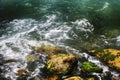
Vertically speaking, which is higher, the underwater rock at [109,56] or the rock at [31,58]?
the rock at [31,58]

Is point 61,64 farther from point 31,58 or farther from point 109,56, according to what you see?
point 109,56

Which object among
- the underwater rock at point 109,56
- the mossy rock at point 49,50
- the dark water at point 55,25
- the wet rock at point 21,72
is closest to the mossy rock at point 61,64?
the dark water at point 55,25

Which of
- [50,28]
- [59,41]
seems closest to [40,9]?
[50,28]

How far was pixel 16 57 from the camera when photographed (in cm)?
1370

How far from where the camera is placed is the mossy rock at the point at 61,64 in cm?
1202

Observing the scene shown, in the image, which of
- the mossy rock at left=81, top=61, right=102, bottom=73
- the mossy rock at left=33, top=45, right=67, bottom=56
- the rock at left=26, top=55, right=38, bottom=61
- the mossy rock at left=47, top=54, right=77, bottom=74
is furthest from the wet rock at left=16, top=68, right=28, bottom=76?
the mossy rock at left=81, top=61, right=102, bottom=73

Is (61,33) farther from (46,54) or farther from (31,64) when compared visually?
(31,64)

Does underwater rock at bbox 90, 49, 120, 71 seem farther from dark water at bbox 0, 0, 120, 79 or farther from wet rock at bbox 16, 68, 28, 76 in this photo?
wet rock at bbox 16, 68, 28, 76

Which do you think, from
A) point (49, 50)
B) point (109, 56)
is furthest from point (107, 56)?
point (49, 50)

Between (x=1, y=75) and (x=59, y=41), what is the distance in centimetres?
503

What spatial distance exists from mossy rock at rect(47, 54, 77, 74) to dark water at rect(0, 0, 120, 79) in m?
0.79

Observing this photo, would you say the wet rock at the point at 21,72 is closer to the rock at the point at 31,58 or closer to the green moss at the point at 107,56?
the rock at the point at 31,58

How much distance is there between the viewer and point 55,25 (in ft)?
59.9

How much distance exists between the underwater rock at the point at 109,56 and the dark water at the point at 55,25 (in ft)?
3.28
